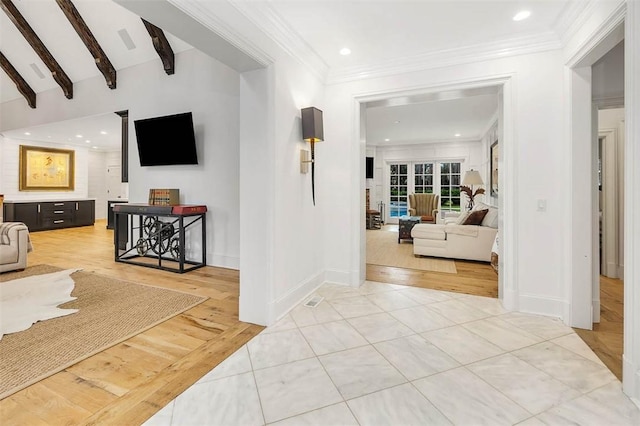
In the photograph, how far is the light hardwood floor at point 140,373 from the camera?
147cm

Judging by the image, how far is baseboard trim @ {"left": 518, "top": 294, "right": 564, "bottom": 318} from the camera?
2.60 metres

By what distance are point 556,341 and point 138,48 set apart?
A: 632 centimetres

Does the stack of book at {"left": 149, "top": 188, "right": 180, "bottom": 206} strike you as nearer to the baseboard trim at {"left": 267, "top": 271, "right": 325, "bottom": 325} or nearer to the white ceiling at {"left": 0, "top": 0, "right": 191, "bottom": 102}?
the white ceiling at {"left": 0, "top": 0, "right": 191, "bottom": 102}

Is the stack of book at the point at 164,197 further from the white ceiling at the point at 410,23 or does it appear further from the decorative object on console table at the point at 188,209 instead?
the white ceiling at the point at 410,23

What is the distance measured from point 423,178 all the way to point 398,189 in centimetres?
85

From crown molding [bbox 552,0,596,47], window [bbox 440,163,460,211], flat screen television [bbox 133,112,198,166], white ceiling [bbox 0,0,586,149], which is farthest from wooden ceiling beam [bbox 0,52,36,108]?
window [bbox 440,163,460,211]

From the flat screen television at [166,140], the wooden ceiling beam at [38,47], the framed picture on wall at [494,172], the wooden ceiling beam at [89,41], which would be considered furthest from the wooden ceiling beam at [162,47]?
the framed picture on wall at [494,172]

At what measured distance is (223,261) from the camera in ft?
14.2

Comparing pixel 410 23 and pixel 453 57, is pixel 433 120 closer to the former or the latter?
pixel 453 57

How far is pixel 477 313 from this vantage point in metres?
2.70

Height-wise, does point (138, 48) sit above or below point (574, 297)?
above

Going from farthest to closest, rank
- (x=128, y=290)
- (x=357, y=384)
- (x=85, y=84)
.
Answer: (x=85, y=84)
(x=128, y=290)
(x=357, y=384)
